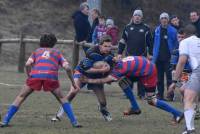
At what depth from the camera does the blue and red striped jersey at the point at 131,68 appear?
45.0 feet

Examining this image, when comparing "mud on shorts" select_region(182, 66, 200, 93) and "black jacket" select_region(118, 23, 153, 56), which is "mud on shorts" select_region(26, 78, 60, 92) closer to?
"mud on shorts" select_region(182, 66, 200, 93)

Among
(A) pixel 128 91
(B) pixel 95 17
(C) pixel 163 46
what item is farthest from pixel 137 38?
(A) pixel 128 91

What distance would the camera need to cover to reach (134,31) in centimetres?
1836

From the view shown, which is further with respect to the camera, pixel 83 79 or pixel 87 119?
pixel 87 119

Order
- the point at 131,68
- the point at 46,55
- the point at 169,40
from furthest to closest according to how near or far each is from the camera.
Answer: the point at 169,40, the point at 131,68, the point at 46,55

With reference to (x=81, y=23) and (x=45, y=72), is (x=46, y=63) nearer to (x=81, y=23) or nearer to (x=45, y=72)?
(x=45, y=72)

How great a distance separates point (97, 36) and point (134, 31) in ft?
7.20

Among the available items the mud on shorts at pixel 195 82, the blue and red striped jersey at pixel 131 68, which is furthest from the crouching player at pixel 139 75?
the mud on shorts at pixel 195 82

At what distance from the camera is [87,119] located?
46.8ft

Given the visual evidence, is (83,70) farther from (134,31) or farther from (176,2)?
(176,2)

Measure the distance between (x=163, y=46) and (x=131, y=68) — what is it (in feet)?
16.7

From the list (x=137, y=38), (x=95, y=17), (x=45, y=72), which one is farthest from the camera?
(x=95, y=17)

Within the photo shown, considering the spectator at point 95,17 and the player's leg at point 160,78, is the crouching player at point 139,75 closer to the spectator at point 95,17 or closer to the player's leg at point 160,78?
the player's leg at point 160,78

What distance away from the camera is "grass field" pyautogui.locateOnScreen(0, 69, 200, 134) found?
41.4 feet
